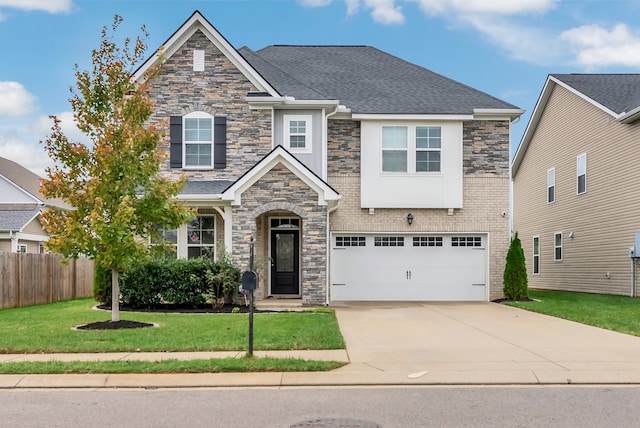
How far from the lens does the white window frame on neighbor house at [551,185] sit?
28.8m

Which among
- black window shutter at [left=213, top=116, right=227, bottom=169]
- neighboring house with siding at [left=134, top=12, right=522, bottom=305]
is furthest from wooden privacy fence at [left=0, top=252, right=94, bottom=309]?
black window shutter at [left=213, top=116, right=227, bottom=169]

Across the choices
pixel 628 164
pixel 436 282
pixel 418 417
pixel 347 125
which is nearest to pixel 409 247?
pixel 436 282

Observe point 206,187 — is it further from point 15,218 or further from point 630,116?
point 15,218

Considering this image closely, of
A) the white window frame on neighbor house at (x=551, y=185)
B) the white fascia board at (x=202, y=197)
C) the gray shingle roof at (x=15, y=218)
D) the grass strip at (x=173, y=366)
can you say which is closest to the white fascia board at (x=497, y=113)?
the white window frame on neighbor house at (x=551, y=185)

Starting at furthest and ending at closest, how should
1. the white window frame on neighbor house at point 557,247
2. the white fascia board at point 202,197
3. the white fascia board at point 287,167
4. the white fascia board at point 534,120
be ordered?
1. the white fascia board at point 534,120
2. the white window frame on neighbor house at point 557,247
3. the white fascia board at point 202,197
4. the white fascia board at point 287,167

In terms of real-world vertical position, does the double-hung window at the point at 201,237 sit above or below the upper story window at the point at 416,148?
below

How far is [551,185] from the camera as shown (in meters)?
29.0

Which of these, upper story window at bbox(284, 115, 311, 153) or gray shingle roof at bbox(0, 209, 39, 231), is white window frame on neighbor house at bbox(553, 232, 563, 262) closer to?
upper story window at bbox(284, 115, 311, 153)

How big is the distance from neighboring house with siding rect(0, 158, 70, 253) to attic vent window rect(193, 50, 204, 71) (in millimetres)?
11779

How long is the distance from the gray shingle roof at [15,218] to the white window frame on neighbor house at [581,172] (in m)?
24.5

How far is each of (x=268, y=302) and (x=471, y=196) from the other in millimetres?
7694

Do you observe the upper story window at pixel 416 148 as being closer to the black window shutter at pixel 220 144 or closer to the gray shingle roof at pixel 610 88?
the black window shutter at pixel 220 144

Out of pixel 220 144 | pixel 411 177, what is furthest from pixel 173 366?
pixel 411 177

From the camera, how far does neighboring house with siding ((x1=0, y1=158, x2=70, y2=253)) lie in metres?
31.1
